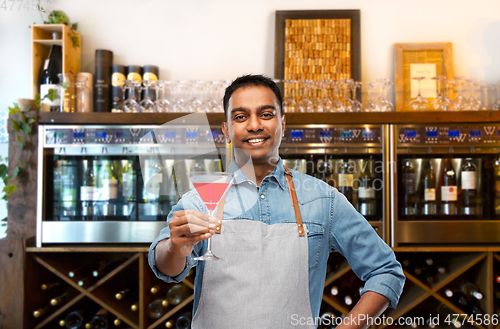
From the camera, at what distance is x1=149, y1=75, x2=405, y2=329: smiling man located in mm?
1148

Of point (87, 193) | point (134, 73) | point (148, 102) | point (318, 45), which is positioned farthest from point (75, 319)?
point (318, 45)

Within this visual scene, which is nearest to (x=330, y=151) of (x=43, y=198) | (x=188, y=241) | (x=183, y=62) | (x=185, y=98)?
Answer: (x=185, y=98)

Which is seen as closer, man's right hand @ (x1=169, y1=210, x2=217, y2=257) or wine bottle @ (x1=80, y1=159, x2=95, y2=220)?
man's right hand @ (x1=169, y1=210, x2=217, y2=257)

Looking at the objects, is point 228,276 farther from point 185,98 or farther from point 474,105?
point 474,105

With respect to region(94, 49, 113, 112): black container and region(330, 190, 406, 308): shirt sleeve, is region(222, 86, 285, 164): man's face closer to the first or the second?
region(330, 190, 406, 308): shirt sleeve

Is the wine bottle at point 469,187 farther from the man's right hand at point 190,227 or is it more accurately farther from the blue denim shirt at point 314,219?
the man's right hand at point 190,227

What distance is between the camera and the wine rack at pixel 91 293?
8.01 ft

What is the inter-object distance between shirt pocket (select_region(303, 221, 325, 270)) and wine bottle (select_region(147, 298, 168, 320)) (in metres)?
1.63

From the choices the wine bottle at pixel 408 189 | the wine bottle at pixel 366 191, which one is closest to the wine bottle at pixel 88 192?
the wine bottle at pixel 366 191

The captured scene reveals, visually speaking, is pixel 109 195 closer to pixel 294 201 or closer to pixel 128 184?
pixel 128 184

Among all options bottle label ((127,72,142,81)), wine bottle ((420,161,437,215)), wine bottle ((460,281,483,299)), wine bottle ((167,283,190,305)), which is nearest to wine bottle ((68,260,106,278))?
wine bottle ((167,283,190,305))

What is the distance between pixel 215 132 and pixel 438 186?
154cm

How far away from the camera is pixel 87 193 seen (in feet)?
8.27

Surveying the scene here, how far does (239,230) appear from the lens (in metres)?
1.25
